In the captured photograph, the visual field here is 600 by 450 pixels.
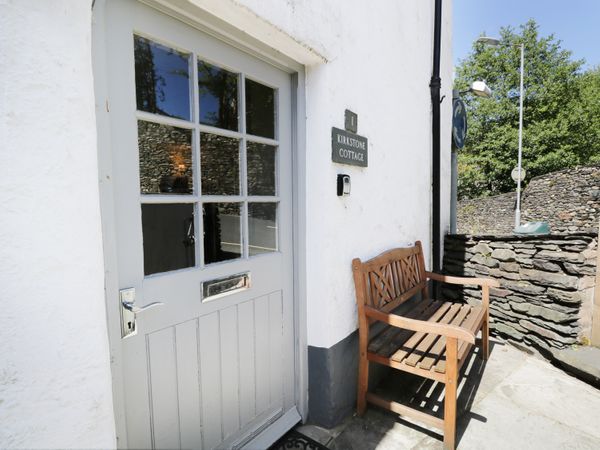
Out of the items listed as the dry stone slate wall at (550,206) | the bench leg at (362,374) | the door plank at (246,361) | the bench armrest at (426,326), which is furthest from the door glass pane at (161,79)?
the dry stone slate wall at (550,206)

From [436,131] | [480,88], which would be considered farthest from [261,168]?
[480,88]

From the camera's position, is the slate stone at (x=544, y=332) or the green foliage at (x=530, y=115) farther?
the green foliage at (x=530, y=115)

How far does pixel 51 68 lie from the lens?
1.10 meters

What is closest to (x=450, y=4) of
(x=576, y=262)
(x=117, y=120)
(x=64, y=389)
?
(x=576, y=262)

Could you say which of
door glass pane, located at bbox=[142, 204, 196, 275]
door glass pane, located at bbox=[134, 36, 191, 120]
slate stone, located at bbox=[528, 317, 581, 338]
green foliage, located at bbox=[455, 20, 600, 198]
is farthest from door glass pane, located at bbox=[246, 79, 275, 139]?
green foliage, located at bbox=[455, 20, 600, 198]

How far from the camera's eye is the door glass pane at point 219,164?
5.87 ft

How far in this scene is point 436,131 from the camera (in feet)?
13.2

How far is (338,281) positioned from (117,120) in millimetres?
1667

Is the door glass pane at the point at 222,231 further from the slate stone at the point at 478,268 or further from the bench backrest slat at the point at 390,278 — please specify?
the slate stone at the point at 478,268

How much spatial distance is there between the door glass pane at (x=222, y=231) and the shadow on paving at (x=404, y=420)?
1.44 metres

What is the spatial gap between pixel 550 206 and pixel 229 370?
16.3 m

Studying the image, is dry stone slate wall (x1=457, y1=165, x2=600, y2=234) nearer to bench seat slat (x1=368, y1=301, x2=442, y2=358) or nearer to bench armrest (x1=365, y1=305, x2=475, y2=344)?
bench seat slat (x1=368, y1=301, x2=442, y2=358)

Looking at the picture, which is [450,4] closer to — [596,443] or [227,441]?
[596,443]

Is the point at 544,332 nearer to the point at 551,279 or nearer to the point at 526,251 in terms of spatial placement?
the point at 551,279
